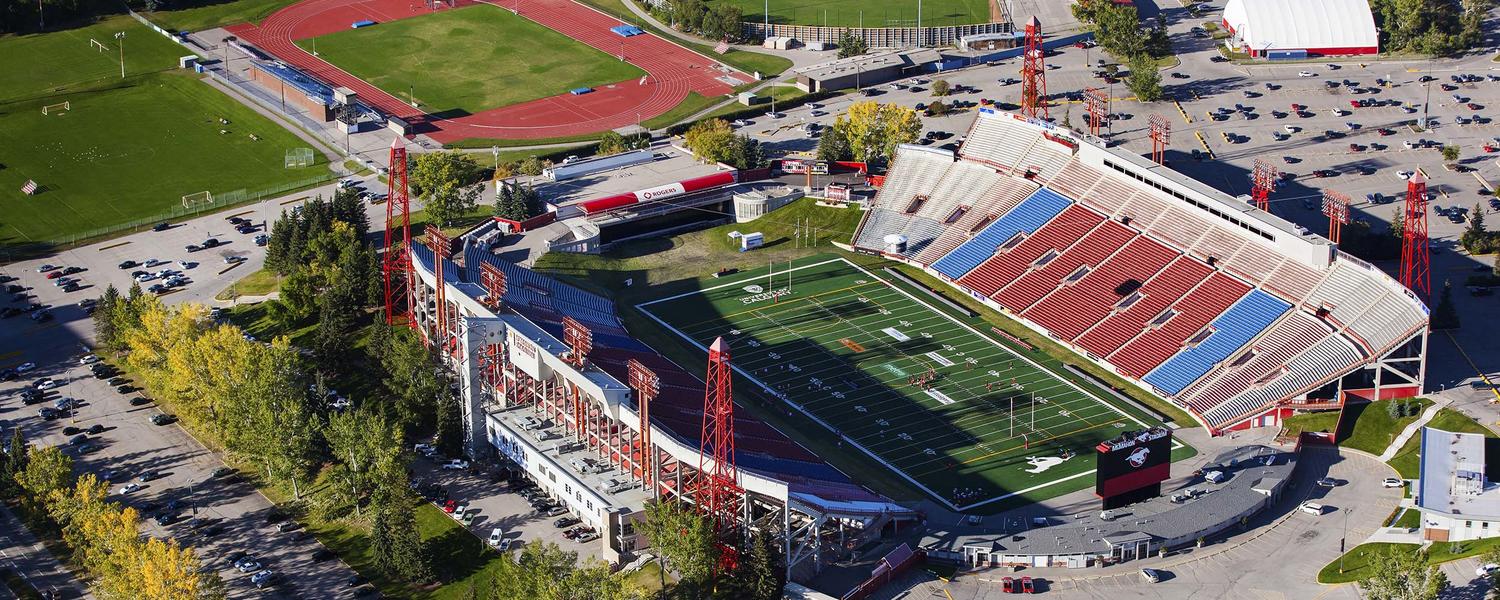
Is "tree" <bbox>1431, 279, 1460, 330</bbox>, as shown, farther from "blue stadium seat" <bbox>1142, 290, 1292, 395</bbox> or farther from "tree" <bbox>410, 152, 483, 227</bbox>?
"tree" <bbox>410, 152, 483, 227</bbox>

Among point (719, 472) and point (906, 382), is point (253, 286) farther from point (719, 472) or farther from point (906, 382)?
Answer: point (719, 472)

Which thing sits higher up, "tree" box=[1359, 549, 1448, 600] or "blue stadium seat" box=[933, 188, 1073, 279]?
"blue stadium seat" box=[933, 188, 1073, 279]

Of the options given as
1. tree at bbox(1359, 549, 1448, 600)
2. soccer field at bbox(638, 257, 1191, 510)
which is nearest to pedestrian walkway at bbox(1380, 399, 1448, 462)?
soccer field at bbox(638, 257, 1191, 510)

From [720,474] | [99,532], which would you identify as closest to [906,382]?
[720,474]

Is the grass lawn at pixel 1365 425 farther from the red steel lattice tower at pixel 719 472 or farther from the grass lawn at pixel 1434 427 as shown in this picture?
the red steel lattice tower at pixel 719 472

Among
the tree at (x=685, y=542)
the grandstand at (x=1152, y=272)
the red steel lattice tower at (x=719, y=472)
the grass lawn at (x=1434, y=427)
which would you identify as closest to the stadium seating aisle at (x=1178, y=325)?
the grandstand at (x=1152, y=272)

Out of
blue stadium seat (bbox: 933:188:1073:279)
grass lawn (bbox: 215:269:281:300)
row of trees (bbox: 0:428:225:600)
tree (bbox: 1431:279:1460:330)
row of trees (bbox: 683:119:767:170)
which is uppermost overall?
row of trees (bbox: 683:119:767:170)
